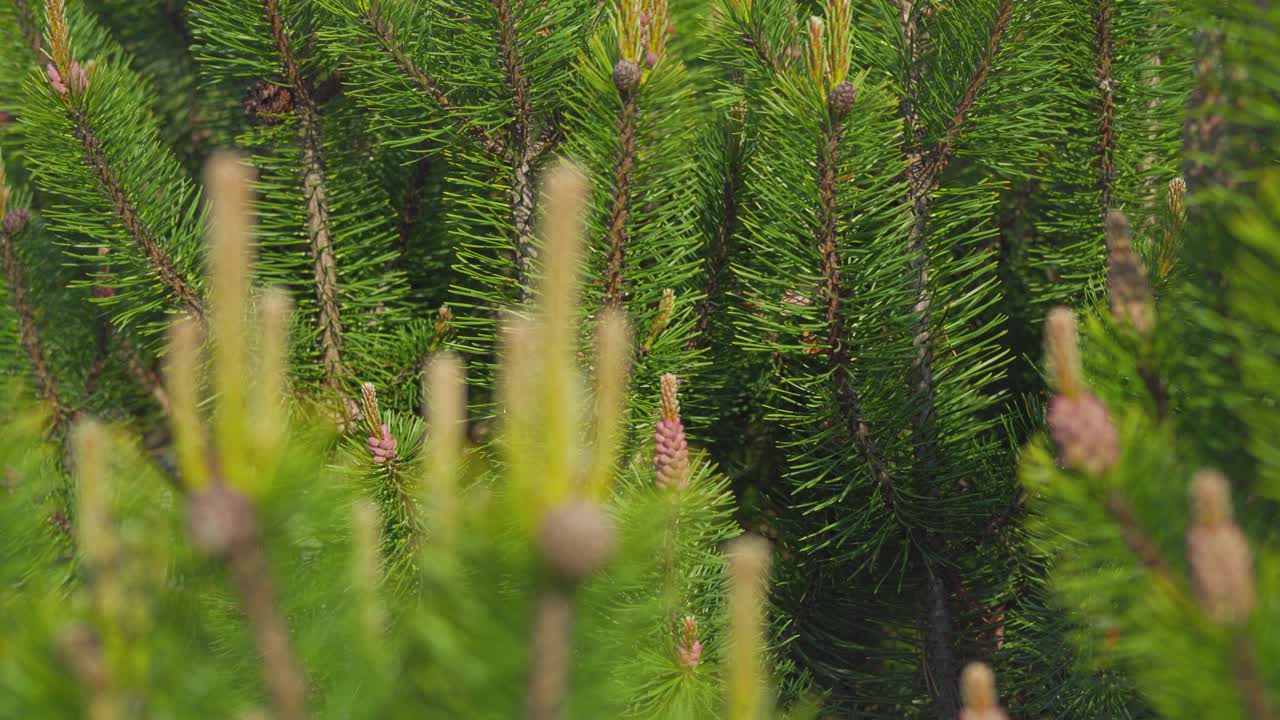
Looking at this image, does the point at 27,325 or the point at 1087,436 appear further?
the point at 27,325

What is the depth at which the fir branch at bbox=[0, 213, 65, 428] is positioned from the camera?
3.28ft

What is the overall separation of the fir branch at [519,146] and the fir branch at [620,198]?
70 millimetres

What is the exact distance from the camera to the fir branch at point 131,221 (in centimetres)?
90

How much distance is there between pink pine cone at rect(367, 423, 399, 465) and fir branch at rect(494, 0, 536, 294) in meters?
0.18

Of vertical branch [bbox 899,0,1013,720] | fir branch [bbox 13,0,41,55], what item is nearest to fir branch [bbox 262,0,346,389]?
fir branch [bbox 13,0,41,55]

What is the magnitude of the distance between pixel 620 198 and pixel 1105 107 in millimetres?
478

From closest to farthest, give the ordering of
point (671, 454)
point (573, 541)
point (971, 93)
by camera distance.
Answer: point (573, 541) < point (671, 454) < point (971, 93)

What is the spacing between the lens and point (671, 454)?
65cm

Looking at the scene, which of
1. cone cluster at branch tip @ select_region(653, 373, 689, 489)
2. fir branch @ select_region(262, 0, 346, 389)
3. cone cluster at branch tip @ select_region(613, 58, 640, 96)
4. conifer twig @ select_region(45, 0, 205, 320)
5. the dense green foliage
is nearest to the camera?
the dense green foliage

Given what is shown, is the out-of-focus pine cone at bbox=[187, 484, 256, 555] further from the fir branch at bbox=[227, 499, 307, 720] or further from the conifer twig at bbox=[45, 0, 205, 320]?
the conifer twig at bbox=[45, 0, 205, 320]

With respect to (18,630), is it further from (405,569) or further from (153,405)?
(153,405)

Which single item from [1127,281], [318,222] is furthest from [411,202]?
[1127,281]

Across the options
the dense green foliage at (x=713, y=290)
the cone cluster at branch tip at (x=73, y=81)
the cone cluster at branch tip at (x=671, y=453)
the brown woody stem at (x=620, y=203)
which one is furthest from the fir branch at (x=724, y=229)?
the cone cluster at branch tip at (x=73, y=81)

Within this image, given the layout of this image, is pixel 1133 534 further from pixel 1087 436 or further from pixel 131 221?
pixel 131 221
